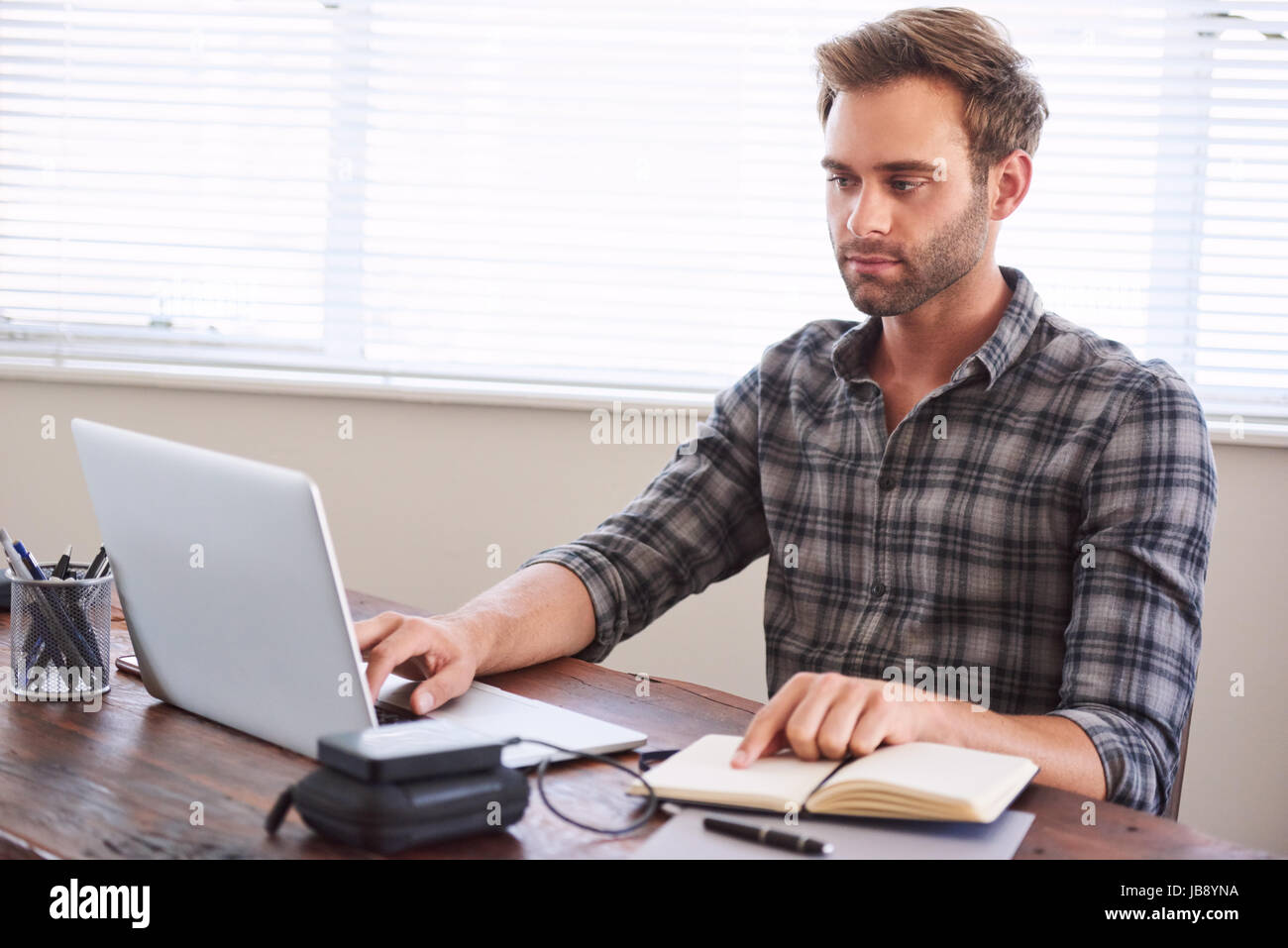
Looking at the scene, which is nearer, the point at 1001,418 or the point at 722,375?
the point at 1001,418

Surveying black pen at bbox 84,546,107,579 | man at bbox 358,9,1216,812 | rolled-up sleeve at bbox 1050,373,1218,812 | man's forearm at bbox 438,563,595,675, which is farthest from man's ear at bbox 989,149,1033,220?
black pen at bbox 84,546,107,579

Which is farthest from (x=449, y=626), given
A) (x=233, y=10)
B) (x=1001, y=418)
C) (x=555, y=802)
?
(x=233, y=10)

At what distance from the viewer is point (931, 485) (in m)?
1.40

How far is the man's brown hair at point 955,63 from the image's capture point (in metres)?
1.42

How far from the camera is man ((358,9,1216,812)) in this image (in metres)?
1.17

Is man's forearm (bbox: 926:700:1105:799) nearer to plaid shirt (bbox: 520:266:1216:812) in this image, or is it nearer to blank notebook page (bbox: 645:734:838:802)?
plaid shirt (bbox: 520:266:1216:812)

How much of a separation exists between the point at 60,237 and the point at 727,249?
1.39 m

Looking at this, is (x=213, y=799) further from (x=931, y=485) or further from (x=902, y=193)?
(x=902, y=193)

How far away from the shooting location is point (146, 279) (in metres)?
2.54

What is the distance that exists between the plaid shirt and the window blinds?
793 millimetres

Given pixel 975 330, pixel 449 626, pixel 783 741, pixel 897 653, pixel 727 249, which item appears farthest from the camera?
pixel 727 249

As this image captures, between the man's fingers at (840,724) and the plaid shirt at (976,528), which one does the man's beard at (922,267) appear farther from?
the man's fingers at (840,724)
